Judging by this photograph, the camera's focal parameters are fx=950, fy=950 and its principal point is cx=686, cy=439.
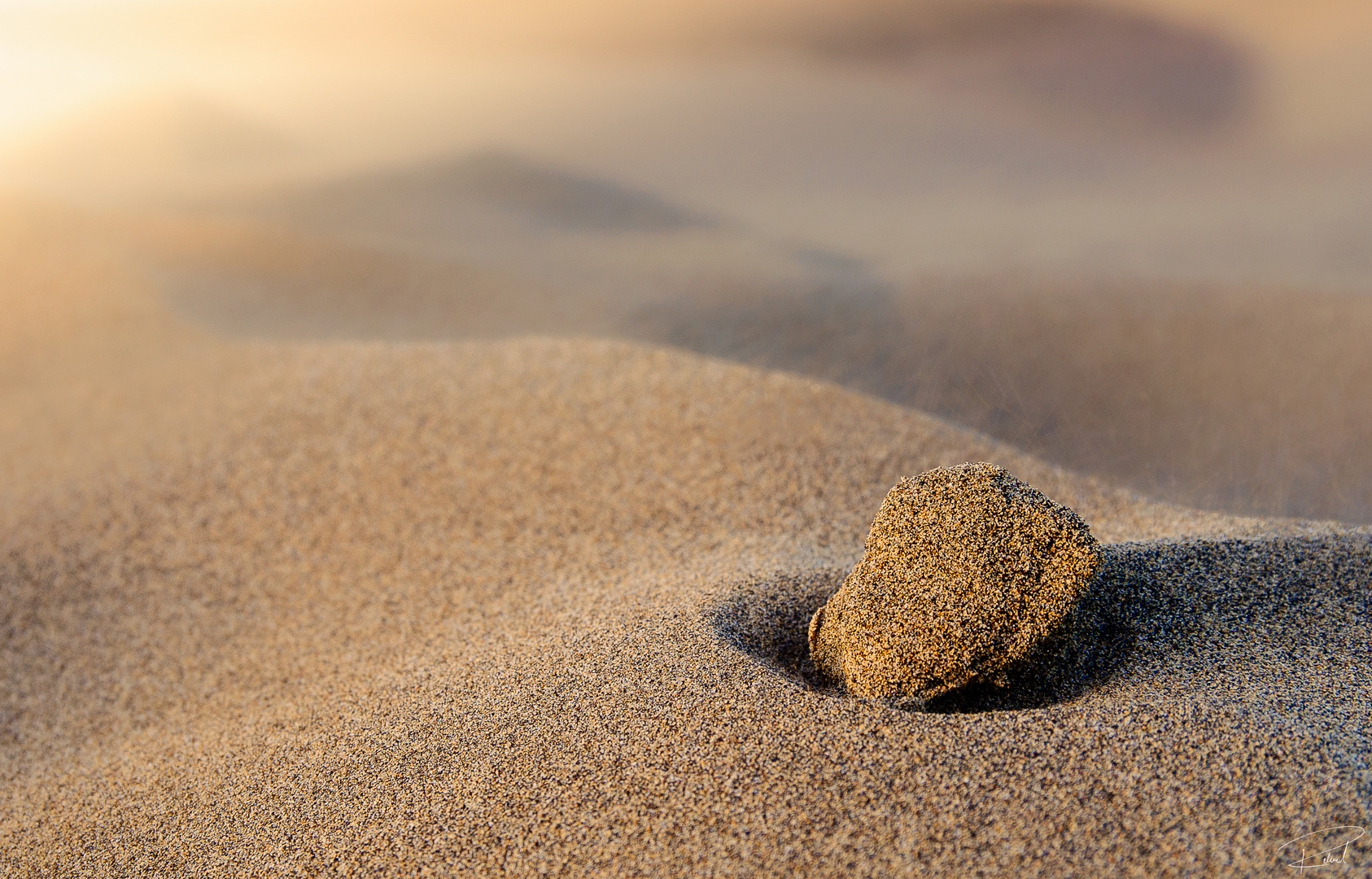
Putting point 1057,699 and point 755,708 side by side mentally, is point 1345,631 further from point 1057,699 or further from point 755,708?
point 755,708

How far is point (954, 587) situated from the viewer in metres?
1.78

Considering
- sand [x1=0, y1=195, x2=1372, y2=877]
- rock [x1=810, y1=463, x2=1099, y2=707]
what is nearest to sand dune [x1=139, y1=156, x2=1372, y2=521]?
sand [x1=0, y1=195, x2=1372, y2=877]

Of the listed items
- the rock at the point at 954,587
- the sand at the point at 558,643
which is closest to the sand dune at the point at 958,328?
the sand at the point at 558,643

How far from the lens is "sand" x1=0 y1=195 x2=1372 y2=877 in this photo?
144 centimetres

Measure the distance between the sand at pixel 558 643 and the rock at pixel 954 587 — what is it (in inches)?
3.8

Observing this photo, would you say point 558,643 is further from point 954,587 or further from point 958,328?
point 958,328

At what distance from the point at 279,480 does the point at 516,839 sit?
227 cm
